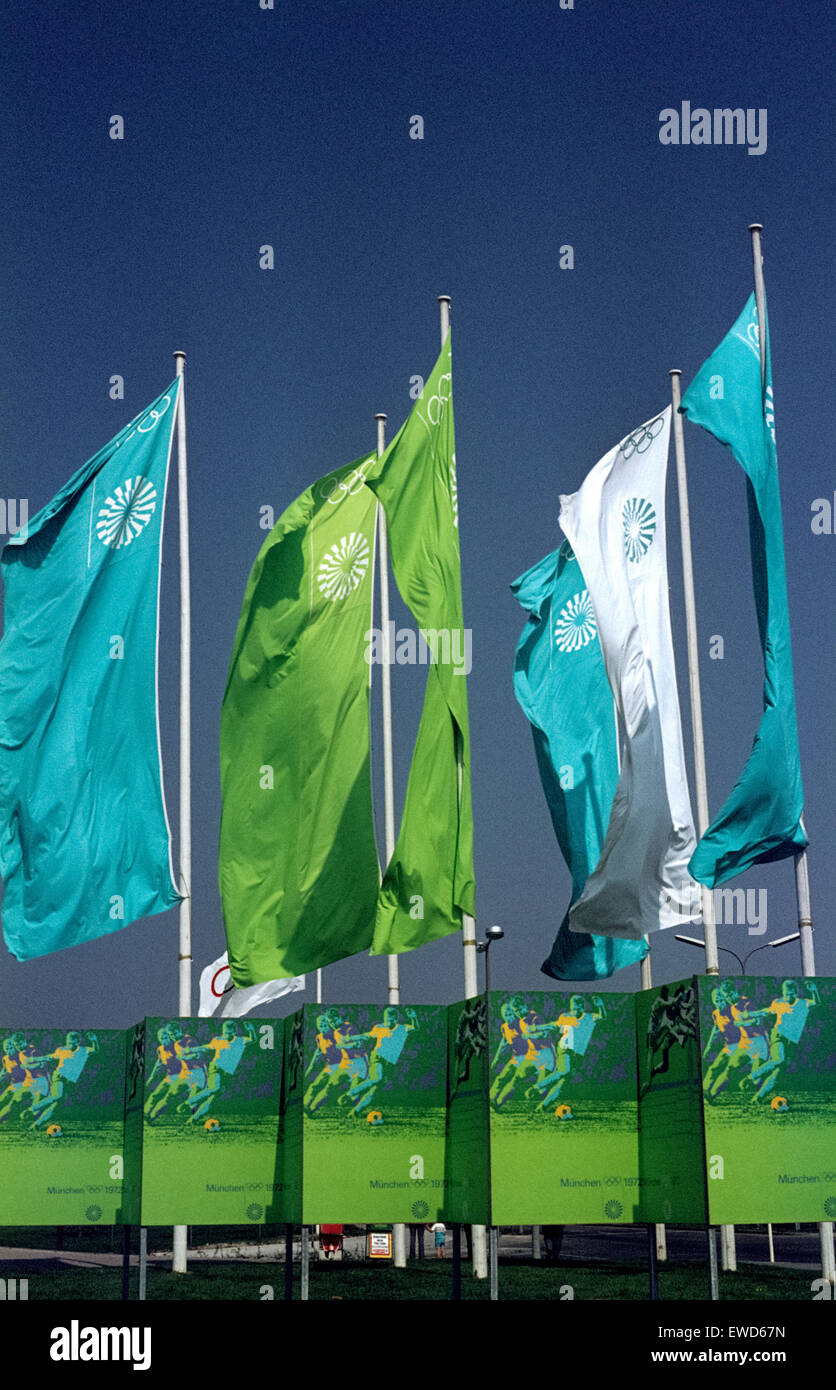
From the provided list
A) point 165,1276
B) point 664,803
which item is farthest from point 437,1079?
point 165,1276

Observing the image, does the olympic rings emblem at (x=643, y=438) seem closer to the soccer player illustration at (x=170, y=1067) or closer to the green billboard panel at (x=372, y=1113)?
the green billboard panel at (x=372, y=1113)

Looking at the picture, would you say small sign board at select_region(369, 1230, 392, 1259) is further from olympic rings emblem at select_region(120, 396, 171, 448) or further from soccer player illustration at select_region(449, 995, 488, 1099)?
olympic rings emblem at select_region(120, 396, 171, 448)

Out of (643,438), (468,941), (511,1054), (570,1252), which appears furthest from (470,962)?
(570,1252)

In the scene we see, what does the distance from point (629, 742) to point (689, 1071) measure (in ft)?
19.0

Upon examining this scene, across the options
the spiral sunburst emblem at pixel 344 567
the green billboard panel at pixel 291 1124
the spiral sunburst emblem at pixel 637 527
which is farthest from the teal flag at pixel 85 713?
the spiral sunburst emblem at pixel 637 527

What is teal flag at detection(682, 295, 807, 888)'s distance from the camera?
18641mm

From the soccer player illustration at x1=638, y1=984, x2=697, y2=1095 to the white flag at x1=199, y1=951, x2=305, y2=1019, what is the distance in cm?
1533

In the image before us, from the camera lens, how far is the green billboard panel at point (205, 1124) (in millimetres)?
18844

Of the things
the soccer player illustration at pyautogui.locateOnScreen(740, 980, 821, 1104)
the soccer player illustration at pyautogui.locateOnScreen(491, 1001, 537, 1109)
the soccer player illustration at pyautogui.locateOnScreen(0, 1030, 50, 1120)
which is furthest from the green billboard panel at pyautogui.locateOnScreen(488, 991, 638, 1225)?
the soccer player illustration at pyautogui.locateOnScreen(0, 1030, 50, 1120)

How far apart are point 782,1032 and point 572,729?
8750mm

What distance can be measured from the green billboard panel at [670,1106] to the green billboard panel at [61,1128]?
6.24 m
